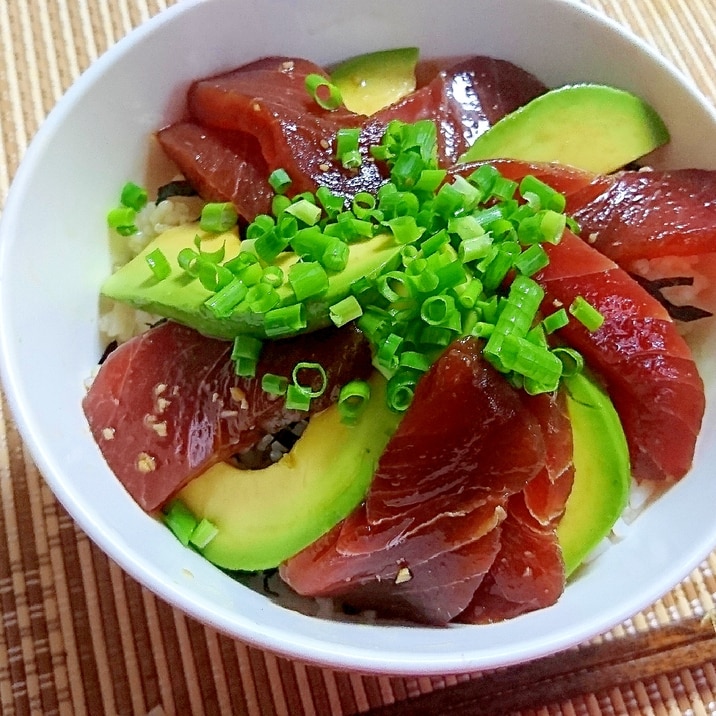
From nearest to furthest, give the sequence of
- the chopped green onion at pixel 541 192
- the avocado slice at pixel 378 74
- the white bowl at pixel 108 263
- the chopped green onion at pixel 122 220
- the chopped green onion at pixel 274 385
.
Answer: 1. the white bowl at pixel 108 263
2. the chopped green onion at pixel 274 385
3. the chopped green onion at pixel 541 192
4. the chopped green onion at pixel 122 220
5. the avocado slice at pixel 378 74

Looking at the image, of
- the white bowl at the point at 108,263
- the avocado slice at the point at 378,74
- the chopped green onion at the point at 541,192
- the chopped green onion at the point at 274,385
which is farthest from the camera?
the avocado slice at the point at 378,74

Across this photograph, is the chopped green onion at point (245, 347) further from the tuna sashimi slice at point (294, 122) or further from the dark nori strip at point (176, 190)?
the dark nori strip at point (176, 190)

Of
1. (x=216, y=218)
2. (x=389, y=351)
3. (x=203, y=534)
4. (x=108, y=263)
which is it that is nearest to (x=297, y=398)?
(x=389, y=351)

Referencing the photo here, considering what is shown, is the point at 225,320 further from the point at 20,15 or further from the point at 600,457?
the point at 20,15

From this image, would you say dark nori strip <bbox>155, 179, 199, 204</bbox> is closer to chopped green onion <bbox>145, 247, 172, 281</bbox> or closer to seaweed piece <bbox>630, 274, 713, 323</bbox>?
chopped green onion <bbox>145, 247, 172, 281</bbox>

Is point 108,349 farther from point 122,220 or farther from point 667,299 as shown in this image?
point 667,299

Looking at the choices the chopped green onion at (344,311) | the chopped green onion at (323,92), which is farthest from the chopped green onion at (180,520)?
the chopped green onion at (323,92)
